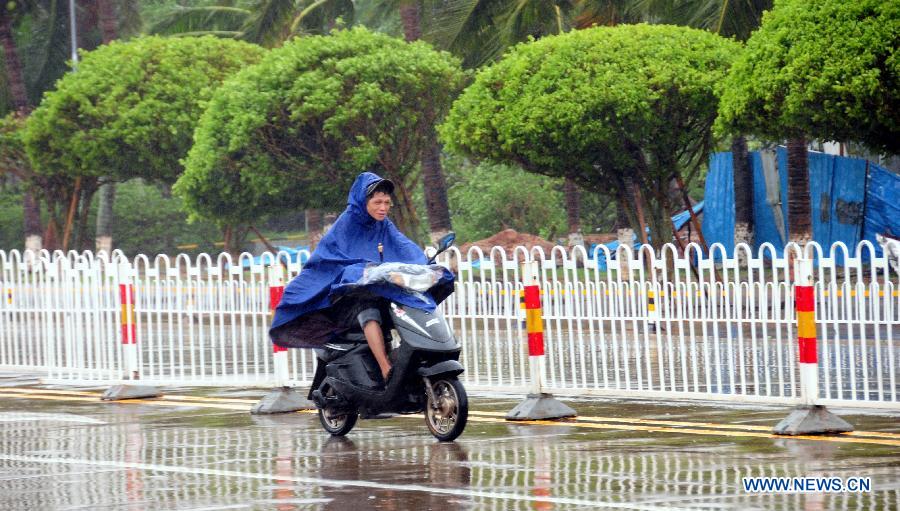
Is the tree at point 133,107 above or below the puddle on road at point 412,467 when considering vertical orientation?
above

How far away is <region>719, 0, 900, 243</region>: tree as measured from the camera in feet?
70.6

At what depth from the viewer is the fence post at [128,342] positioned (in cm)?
1455

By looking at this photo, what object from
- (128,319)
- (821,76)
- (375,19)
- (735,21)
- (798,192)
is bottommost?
(128,319)

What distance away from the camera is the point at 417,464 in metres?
9.50

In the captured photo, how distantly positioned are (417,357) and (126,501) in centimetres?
260

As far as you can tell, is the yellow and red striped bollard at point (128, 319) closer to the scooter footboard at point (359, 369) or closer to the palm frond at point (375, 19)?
the scooter footboard at point (359, 369)

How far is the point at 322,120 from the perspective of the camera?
3247cm

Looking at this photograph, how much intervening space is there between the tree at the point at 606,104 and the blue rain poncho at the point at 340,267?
50.7 ft

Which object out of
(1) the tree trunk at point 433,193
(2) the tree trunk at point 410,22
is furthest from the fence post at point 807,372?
(2) the tree trunk at point 410,22

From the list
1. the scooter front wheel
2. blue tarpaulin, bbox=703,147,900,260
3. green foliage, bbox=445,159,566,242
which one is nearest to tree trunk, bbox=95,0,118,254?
green foliage, bbox=445,159,566,242

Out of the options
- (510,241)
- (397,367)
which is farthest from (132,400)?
(510,241)

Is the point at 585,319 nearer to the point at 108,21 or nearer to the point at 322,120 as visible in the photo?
the point at 322,120

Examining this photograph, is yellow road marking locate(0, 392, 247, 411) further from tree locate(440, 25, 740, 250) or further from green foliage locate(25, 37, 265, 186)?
green foliage locate(25, 37, 265, 186)

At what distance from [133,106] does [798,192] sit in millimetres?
18280
